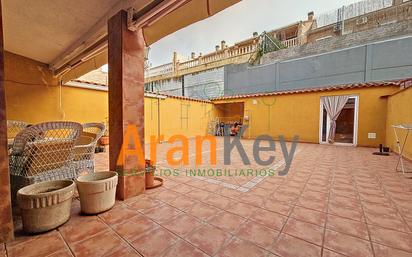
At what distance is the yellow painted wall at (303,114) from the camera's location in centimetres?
648

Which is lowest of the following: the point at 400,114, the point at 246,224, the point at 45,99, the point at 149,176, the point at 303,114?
the point at 246,224

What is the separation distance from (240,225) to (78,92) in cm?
635

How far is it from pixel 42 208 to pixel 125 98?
137cm

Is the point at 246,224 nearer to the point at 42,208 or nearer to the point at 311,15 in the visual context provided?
the point at 42,208

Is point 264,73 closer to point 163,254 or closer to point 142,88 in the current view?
point 142,88

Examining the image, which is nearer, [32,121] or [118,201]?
[118,201]

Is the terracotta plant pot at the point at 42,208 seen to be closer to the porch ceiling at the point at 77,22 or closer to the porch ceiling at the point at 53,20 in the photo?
the porch ceiling at the point at 77,22

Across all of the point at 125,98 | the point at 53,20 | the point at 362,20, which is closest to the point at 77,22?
the point at 53,20

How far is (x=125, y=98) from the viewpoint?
2293 millimetres

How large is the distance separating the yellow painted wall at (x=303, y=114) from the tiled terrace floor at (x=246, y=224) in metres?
4.86

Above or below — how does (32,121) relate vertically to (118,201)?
above

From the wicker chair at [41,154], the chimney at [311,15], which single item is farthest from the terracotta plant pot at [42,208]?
the chimney at [311,15]

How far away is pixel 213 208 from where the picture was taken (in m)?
2.15

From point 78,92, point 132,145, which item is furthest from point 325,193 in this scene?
point 78,92
